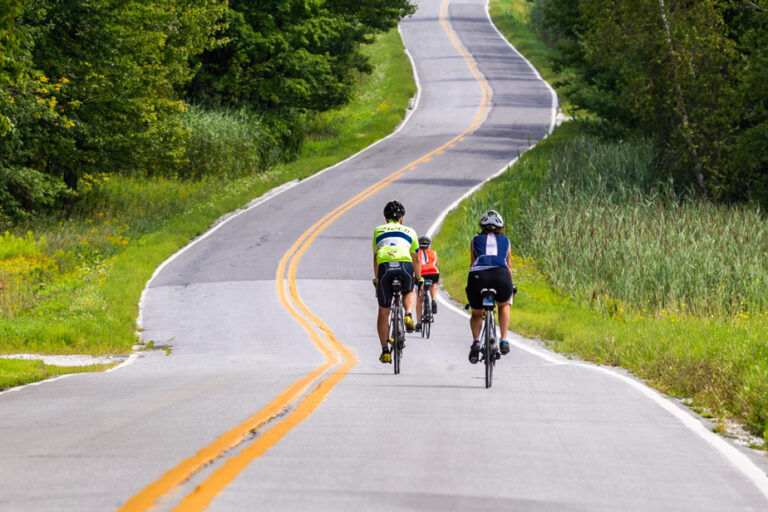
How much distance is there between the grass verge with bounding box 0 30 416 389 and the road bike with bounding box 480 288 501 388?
19.0ft

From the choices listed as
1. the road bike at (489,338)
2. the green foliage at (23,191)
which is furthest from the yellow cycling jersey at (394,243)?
the green foliage at (23,191)

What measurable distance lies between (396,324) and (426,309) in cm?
439

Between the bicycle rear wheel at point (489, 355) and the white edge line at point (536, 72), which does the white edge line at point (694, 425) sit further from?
the white edge line at point (536, 72)

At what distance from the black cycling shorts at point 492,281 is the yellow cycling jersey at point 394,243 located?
3.60 feet

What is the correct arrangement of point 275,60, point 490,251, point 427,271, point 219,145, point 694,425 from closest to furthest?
point 694,425 → point 490,251 → point 427,271 → point 219,145 → point 275,60

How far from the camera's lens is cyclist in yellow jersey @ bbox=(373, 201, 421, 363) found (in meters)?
11.8

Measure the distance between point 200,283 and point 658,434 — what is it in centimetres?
1780

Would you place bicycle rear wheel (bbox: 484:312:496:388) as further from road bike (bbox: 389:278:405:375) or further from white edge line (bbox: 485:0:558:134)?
white edge line (bbox: 485:0:558:134)

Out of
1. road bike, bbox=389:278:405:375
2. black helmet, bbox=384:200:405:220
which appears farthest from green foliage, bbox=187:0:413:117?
road bike, bbox=389:278:405:375

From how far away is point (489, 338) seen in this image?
35.0 feet

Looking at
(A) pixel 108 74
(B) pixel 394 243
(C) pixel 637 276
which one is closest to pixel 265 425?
(B) pixel 394 243

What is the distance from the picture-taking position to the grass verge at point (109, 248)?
17.6 m

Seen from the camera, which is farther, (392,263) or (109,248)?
(109,248)

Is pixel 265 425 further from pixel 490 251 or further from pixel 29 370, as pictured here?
pixel 29 370
